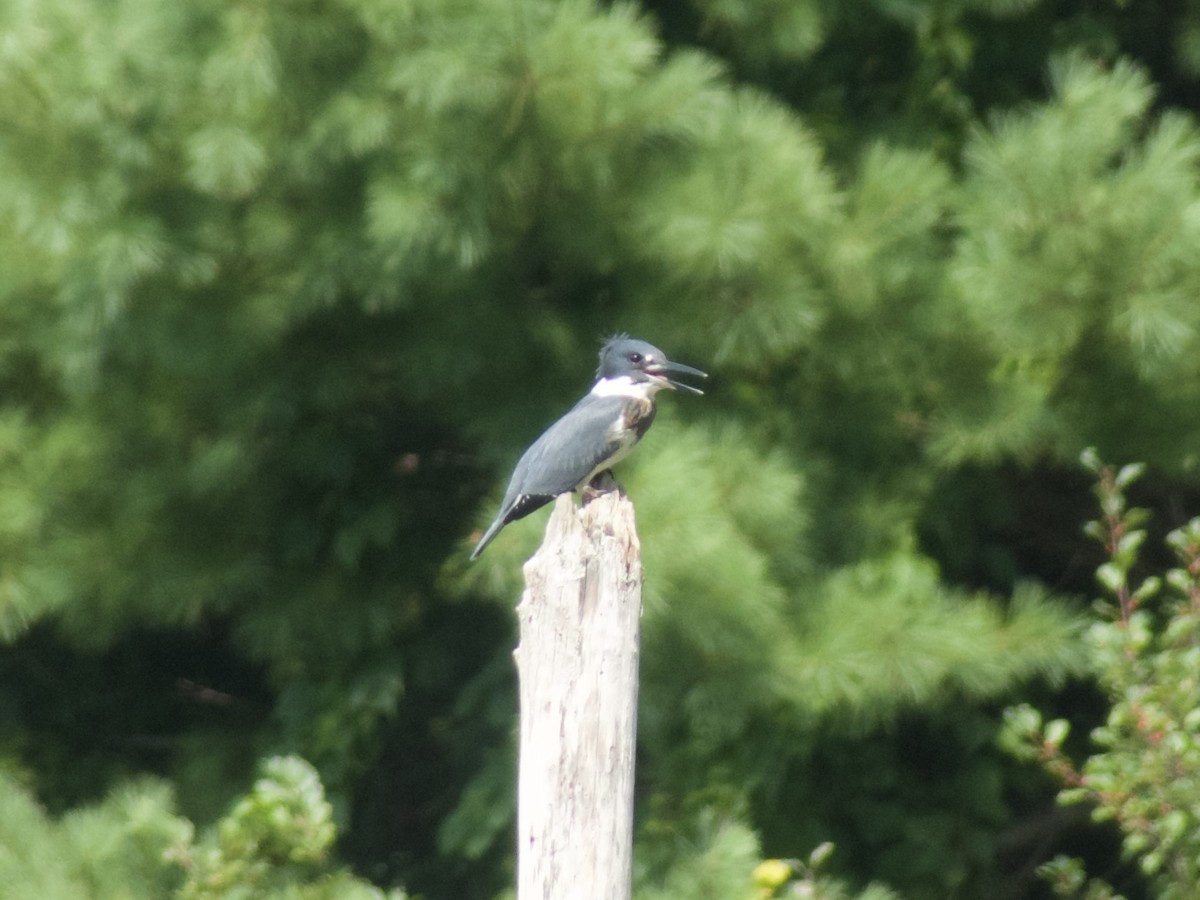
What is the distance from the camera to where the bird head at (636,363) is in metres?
2.72

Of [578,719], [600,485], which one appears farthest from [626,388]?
[578,719]

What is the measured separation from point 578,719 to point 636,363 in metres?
1.10

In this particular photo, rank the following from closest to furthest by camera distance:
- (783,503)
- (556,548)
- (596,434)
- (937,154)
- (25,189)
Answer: (556,548) < (596,434) < (25,189) < (783,503) < (937,154)

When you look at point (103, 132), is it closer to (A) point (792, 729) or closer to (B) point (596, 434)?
(B) point (596, 434)

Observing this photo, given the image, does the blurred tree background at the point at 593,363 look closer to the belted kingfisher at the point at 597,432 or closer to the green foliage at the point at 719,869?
the green foliage at the point at 719,869

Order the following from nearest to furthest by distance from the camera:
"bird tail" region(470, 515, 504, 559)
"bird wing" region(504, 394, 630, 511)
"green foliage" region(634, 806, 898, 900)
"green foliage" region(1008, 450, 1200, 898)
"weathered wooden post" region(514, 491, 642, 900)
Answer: "weathered wooden post" region(514, 491, 642, 900) → "bird wing" region(504, 394, 630, 511) → "bird tail" region(470, 515, 504, 559) → "green foliage" region(634, 806, 898, 900) → "green foliage" region(1008, 450, 1200, 898)

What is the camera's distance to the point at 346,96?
108 inches

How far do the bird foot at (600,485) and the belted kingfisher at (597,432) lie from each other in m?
0.01

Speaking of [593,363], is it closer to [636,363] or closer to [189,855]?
[636,363]

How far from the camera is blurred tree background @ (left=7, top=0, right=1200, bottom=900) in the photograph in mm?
2727

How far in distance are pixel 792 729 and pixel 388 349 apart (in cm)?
108

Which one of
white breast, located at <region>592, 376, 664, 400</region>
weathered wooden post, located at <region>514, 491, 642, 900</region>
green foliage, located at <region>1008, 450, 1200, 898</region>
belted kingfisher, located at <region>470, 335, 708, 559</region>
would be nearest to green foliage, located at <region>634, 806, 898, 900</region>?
green foliage, located at <region>1008, 450, 1200, 898</region>

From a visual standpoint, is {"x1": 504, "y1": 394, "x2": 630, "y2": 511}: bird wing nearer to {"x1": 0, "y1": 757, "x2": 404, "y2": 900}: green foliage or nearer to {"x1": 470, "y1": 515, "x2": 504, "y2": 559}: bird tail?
{"x1": 470, "y1": 515, "x2": 504, "y2": 559}: bird tail

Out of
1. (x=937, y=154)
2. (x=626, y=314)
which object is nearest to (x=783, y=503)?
(x=626, y=314)
